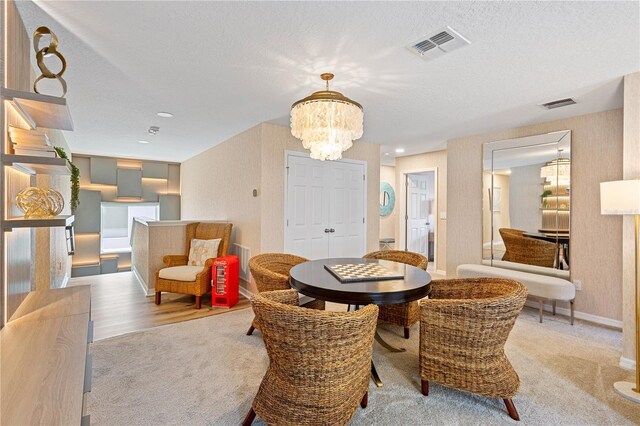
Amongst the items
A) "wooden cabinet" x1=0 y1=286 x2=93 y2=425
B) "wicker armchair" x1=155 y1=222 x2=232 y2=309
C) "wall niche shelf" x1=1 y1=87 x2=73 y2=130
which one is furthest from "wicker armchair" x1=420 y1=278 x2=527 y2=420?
"wicker armchair" x1=155 y1=222 x2=232 y2=309

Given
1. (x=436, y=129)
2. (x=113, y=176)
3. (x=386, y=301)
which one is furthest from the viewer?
(x=113, y=176)

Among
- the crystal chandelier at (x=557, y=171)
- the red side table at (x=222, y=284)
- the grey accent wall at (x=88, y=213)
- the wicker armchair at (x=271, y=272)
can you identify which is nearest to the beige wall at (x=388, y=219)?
the crystal chandelier at (x=557, y=171)

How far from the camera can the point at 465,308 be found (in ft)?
6.21

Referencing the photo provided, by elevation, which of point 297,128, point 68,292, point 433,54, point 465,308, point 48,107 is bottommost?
point 465,308

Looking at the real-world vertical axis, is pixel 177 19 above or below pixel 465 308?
above

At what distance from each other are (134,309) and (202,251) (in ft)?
3.52

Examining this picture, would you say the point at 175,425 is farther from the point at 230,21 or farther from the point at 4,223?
the point at 230,21

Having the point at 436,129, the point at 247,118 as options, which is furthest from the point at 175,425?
the point at 436,129

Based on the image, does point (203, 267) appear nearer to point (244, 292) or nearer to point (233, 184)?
point (244, 292)

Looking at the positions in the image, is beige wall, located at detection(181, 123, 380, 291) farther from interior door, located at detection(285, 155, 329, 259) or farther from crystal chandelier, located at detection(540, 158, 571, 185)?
crystal chandelier, located at detection(540, 158, 571, 185)

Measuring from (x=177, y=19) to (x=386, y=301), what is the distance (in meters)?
2.15

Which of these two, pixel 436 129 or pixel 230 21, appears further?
pixel 436 129

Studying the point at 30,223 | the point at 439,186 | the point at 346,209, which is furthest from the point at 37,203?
the point at 439,186

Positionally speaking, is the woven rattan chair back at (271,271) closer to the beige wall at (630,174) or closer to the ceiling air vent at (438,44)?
the ceiling air vent at (438,44)
